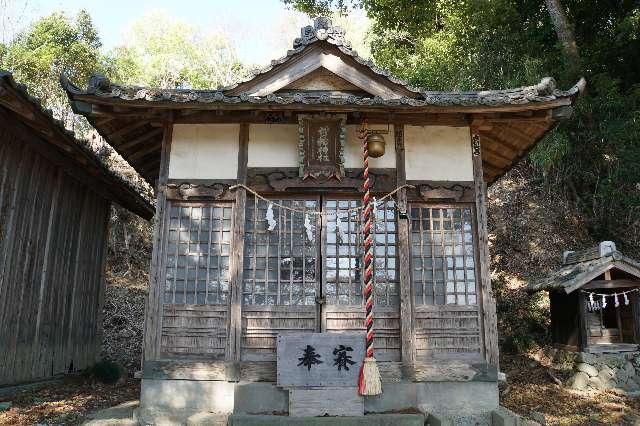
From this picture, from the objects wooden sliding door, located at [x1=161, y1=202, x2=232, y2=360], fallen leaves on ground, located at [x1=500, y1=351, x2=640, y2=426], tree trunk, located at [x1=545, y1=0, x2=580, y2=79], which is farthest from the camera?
tree trunk, located at [x1=545, y1=0, x2=580, y2=79]

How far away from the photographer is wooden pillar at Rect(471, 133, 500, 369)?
835 cm

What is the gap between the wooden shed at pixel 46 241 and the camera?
955cm

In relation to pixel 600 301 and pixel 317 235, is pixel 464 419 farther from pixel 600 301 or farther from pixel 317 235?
pixel 600 301

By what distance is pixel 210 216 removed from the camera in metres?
8.82

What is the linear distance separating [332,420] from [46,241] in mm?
7776

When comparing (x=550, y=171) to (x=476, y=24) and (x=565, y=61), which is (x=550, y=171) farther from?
(x=476, y=24)

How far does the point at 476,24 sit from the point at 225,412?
19.9 meters

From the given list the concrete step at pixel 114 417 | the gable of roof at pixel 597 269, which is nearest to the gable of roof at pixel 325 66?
the concrete step at pixel 114 417

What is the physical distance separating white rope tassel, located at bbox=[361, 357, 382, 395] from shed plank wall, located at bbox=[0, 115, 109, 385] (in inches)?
274

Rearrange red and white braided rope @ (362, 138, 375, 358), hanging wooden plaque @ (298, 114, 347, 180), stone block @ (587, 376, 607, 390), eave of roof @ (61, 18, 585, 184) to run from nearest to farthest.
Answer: red and white braided rope @ (362, 138, 375, 358) → eave of roof @ (61, 18, 585, 184) → hanging wooden plaque @ (298, 114, 347, 180) → stone block @ (587, 376, 607, 390)

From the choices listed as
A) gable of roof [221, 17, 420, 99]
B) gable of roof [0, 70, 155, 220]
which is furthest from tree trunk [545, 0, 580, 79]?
gable of roof [0, 70, 155, 220]

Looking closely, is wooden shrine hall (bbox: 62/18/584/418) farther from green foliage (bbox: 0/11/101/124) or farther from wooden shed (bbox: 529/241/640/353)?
green foliage (bbox: 0/11/101/124)

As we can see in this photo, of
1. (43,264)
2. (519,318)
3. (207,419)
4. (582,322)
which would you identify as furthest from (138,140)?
(519,318)

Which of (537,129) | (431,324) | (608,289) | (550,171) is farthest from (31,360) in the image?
(550,171)
